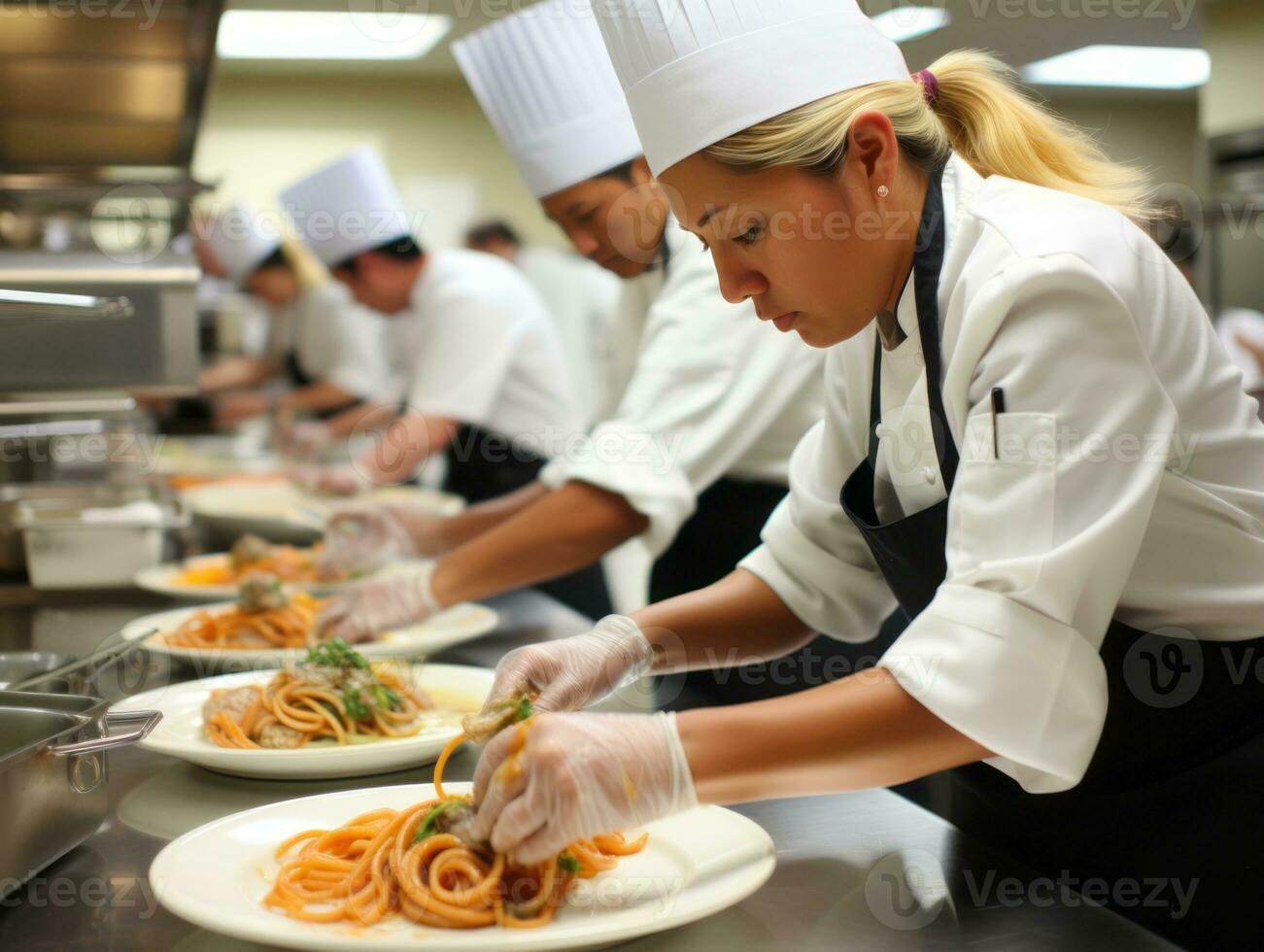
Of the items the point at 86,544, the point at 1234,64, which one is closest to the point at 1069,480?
the point at 86,544

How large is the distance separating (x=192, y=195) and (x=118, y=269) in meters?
0.22

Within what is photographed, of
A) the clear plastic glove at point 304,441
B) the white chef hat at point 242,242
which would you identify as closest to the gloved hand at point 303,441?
the clear plastic glove at point 304,441

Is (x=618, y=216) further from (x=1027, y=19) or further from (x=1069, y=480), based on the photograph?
(x=1027, y=19)

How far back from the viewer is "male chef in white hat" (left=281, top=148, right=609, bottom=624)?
355 centimetres

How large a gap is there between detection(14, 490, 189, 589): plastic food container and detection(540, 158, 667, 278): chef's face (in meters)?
1.14

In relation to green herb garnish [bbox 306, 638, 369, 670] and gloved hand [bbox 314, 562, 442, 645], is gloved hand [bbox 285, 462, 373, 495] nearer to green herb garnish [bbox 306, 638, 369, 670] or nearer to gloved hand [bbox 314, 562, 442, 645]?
gloved hand [bbox 314, 562, 442, 645]

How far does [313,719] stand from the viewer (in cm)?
148

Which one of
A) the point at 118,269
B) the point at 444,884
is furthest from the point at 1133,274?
the point at 118,269

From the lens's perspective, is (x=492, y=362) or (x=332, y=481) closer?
(x=492, y=362)

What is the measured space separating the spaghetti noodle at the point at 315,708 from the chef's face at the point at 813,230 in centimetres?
70

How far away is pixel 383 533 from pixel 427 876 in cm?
176

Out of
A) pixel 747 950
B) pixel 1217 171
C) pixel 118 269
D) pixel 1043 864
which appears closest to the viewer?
pixel 747 950

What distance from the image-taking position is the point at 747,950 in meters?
0.99

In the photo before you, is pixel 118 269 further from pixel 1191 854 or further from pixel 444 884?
pixel 1191 854
